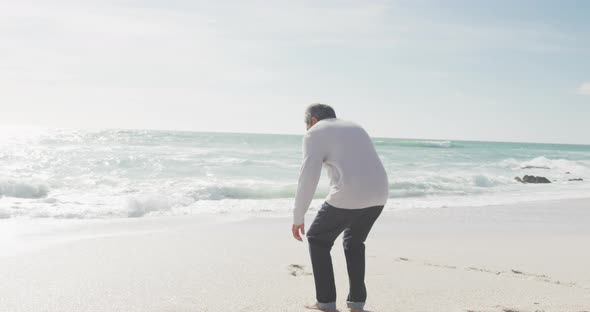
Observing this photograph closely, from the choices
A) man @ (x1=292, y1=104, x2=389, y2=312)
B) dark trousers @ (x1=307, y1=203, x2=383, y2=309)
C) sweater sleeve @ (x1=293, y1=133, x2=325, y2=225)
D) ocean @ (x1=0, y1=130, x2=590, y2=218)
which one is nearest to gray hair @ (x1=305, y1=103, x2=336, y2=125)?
man @ (x1=292, y1=104, x2=389, y2=312)

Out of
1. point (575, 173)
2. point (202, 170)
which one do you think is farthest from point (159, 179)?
point (575, 173)

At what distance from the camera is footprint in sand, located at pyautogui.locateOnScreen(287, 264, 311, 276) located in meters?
5.04

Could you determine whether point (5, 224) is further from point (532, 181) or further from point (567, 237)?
point (532, 181)

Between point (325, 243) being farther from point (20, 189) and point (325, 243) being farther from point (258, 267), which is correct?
point (20, 189)

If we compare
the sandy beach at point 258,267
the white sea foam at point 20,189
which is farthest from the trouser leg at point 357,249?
the white sea foam at point 20,189

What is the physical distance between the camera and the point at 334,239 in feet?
12.0

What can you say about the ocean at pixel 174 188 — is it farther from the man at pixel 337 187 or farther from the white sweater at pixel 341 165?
the white sweater at pixel 341 165

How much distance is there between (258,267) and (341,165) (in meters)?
2.19

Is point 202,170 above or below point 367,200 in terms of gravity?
below

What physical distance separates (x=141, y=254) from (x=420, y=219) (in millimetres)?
5601

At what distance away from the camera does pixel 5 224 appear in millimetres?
7953

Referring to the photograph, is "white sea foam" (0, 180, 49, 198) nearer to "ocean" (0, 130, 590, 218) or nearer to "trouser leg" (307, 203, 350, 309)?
"ocean" (0, 130, 590, 218)

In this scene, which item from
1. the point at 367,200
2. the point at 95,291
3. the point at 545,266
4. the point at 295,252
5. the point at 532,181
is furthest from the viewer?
the point at 532,181

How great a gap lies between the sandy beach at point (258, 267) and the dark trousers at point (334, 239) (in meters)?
0.31
